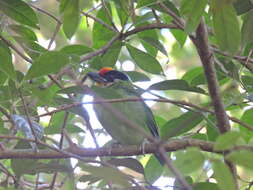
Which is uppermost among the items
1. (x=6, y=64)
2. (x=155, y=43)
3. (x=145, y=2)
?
(x=145, y=2)

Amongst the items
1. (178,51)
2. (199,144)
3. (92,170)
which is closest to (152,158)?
(199,144)

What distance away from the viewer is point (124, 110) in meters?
2.81

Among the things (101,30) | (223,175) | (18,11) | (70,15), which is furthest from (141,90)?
(223,175)

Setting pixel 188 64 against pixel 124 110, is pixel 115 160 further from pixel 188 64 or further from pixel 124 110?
pixel 188 64

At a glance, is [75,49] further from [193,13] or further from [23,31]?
[193,13]

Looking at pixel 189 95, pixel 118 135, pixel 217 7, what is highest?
pixel 189 95

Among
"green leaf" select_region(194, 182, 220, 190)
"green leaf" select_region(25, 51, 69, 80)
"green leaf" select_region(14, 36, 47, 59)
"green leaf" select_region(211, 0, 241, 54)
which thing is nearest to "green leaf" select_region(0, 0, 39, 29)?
"green leaf" select_region(14, 36, 47, 59)

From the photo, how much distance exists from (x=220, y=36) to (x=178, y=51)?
3.82 m

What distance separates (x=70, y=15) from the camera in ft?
6.63

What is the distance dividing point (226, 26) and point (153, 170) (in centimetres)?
93

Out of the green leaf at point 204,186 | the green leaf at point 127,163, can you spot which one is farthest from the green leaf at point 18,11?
the green leaf at point 204,186

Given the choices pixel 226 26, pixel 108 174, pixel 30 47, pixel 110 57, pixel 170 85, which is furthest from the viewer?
pixel 110 57

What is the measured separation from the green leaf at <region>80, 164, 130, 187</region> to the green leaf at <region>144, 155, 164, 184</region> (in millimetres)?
1031

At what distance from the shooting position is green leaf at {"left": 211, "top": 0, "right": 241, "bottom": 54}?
5.74 ft
